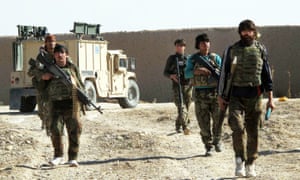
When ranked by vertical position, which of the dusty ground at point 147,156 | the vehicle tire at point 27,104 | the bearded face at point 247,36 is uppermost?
the bearded face at point 247,36

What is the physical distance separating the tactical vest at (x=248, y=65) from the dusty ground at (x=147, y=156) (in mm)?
1055

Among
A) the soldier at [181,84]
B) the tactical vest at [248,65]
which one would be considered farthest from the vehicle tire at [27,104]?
the tactical vest at [248,65]

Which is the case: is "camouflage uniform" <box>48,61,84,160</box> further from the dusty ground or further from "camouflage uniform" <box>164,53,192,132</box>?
"camouflage uniform" <box>164,53,192,132</box>

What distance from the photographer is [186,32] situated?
31812 mm

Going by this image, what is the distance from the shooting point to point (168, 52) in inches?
1257

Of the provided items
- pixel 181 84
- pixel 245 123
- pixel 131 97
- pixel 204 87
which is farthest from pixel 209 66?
pixel 131 97

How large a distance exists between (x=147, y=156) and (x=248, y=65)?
2635 mm

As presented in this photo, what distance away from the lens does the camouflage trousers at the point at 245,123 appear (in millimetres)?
9234

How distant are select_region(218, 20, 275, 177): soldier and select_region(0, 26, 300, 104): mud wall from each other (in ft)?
71.3

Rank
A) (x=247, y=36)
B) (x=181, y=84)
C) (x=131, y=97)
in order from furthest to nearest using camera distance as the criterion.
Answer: (x=131, y=97) → (x=181, y=84) → (x=247, y=36)

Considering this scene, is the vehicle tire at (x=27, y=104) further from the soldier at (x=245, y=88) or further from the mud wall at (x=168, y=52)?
the soldier at (x=245, y=88)

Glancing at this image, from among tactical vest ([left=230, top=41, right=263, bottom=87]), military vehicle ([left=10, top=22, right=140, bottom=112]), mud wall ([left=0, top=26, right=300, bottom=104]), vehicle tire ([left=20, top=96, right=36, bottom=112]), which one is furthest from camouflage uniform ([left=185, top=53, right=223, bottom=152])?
mud wall ([left=0, top=26, right=300, bottom=104])

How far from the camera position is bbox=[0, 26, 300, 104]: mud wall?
3136 centimetres

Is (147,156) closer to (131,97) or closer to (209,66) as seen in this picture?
(209,66)
